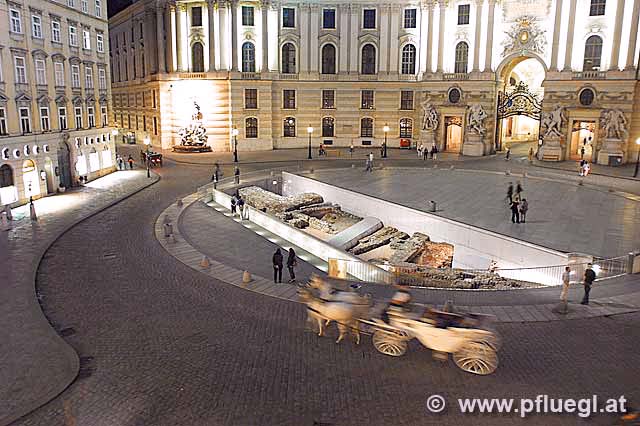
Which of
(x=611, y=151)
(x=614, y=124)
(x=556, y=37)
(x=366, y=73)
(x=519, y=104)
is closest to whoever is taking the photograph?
(x=614, y=124)

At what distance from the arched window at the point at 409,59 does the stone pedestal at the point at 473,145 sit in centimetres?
1041

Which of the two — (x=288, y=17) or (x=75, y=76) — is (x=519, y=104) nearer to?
(x=288, y=17)

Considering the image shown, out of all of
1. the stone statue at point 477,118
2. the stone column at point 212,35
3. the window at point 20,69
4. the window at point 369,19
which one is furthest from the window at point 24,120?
the stone statue at point 477,118

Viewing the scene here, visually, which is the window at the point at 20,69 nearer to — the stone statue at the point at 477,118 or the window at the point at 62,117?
the window at the point at 62,117

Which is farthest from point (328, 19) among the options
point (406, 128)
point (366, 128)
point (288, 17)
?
point (406, 128)

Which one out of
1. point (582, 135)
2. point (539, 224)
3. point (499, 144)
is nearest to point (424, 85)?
point (499, 144)

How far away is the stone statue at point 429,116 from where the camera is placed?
2283 inches

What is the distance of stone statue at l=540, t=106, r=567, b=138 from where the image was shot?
166 ft

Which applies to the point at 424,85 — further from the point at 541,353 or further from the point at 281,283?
the point at 541,353

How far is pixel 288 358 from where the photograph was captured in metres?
14.2

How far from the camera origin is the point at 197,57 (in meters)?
61.4

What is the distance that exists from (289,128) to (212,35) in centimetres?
1294

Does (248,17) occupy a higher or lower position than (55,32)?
higher

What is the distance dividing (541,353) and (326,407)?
6063mm
